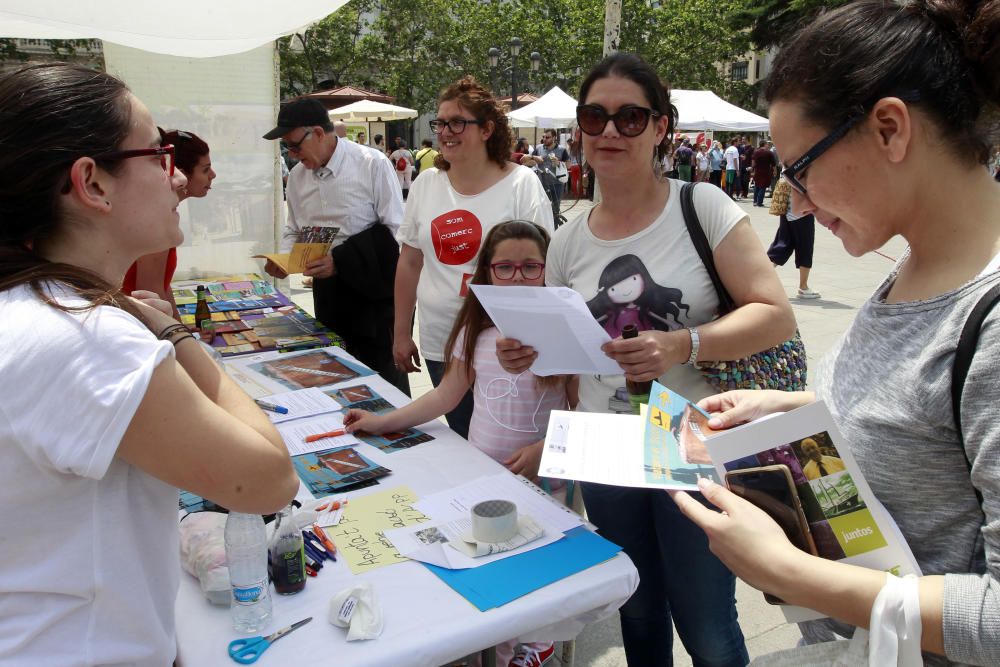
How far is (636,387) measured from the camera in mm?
1713

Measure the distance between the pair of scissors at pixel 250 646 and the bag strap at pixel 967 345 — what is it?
46.3 inches

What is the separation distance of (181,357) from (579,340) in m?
0.96

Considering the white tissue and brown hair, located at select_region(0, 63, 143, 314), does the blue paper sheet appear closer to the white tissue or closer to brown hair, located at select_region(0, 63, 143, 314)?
the white tissue

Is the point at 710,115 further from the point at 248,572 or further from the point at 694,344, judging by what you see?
the point at 248,572

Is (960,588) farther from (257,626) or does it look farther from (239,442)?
(257,626)

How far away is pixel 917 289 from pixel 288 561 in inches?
49.2

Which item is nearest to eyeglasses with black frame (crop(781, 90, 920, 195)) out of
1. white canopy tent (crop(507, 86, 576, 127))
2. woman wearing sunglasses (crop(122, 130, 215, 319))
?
woman wearing sunglasses (crop(122, 130, 215, 319))

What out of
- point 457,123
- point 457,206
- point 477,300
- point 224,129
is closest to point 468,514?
point 477,300

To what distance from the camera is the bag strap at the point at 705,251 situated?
171cm

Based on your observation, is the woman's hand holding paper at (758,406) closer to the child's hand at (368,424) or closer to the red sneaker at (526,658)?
the red sneaker at (526,658)

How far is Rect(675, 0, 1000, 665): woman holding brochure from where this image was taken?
83 centimetres

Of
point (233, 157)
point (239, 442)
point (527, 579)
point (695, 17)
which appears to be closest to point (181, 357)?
point (239, 442)

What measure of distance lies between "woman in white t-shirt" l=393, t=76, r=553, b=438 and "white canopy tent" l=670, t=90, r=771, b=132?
10.8 metres

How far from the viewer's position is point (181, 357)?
1.07m
